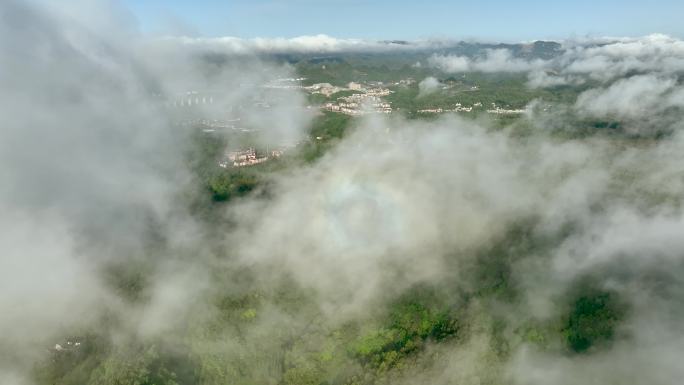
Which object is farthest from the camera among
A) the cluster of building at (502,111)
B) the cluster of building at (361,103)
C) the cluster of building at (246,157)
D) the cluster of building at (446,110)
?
the cluster of building at (502,111)

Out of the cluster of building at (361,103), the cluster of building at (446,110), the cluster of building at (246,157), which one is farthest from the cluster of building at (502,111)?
the cluster of building at (246,157)

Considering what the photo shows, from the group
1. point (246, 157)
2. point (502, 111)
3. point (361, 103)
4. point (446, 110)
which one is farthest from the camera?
point (361, 103)

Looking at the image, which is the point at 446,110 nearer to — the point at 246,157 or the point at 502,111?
the point at 502,111

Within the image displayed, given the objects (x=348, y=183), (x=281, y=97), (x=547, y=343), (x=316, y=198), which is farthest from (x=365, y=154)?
(x=547, y=343)

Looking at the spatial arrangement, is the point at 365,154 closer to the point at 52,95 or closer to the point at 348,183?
the point at 348,183

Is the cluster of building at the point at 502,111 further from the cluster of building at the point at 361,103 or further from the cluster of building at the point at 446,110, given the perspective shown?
the cluster of building at the point at 361,103

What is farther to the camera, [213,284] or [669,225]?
[669,225]

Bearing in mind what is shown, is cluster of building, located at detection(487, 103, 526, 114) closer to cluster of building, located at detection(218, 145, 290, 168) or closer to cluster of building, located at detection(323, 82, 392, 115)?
cluster of building, located at detection(323, 82, 392, 115)

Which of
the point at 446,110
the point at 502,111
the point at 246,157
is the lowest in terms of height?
the point at 246,157

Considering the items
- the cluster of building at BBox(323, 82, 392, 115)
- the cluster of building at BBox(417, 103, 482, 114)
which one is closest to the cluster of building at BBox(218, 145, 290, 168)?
the cluster of building at BBox(323, 82, 392, 115)

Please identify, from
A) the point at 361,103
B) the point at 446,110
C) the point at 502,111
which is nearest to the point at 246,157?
the point at 361,103

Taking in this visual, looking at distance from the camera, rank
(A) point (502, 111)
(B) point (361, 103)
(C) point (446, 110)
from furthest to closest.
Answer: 1. (B) point (361, 103)
2. (A) point (502, 111)
3. (C) point (446, 110)
